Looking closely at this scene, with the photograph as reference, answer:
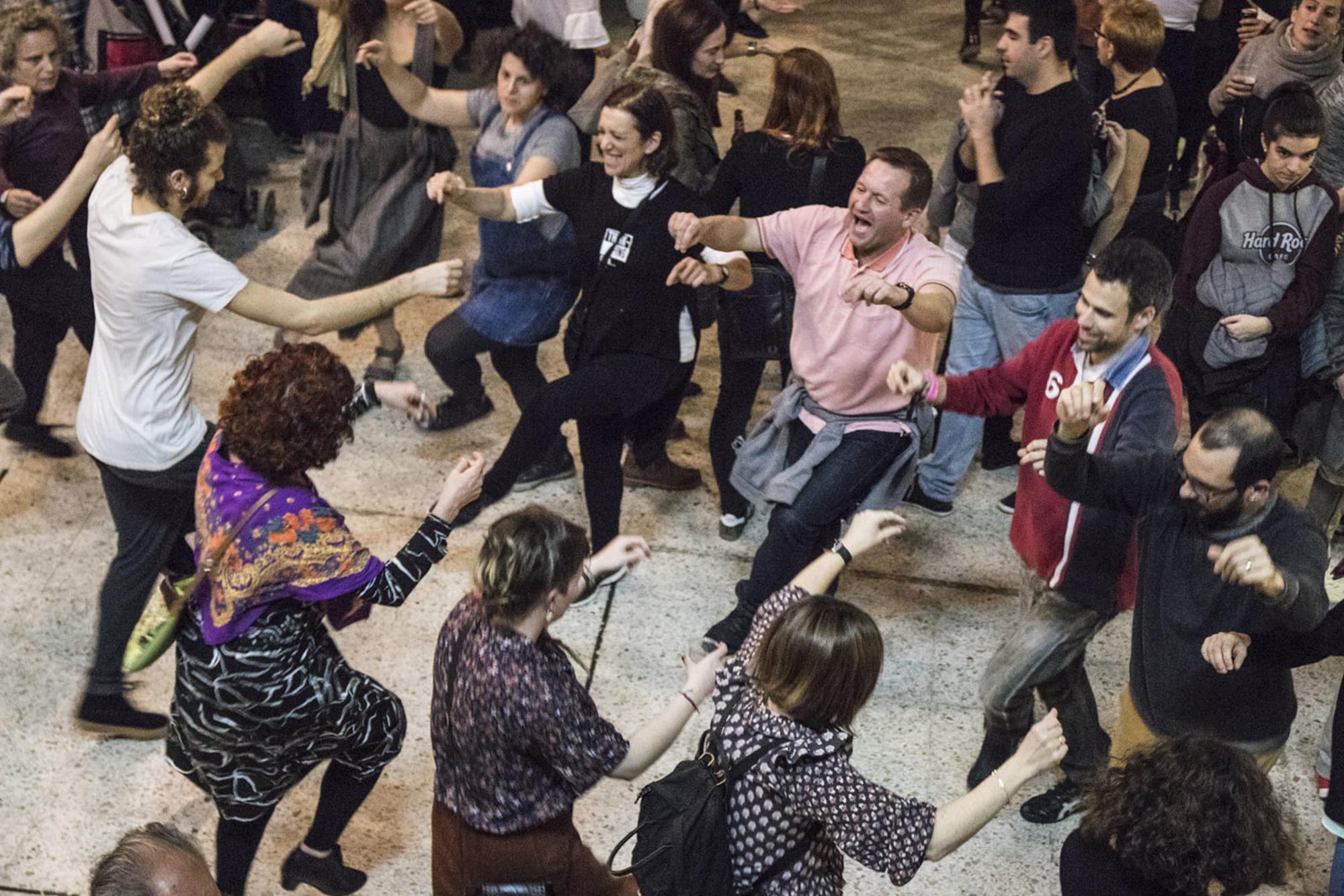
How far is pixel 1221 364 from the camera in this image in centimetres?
538

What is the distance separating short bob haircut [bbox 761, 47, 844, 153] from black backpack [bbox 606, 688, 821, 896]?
2833 millimetres

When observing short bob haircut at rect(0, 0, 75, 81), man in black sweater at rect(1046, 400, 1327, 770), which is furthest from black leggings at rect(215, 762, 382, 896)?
short bob haircut at rect(0, 0, 75, 81)

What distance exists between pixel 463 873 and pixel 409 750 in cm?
135

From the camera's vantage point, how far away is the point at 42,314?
18.5 ft

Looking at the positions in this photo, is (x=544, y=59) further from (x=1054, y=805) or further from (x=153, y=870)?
(x=153, y=870)

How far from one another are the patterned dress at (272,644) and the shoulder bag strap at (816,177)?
2199 mm

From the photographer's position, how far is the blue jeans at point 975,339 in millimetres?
5484

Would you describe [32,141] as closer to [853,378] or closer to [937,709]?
[853,378]

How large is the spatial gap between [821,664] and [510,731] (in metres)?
0.70

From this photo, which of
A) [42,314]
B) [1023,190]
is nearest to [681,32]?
[1023,190]

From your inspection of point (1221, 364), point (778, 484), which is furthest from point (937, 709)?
point (1221, 364)

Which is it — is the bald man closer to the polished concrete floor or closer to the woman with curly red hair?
the woman with curly red hair

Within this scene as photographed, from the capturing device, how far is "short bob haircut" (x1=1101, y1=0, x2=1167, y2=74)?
5609 mm

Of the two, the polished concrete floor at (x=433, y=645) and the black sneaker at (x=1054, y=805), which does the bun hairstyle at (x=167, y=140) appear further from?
Result: the black sneaker at (x=1054, y=805)
